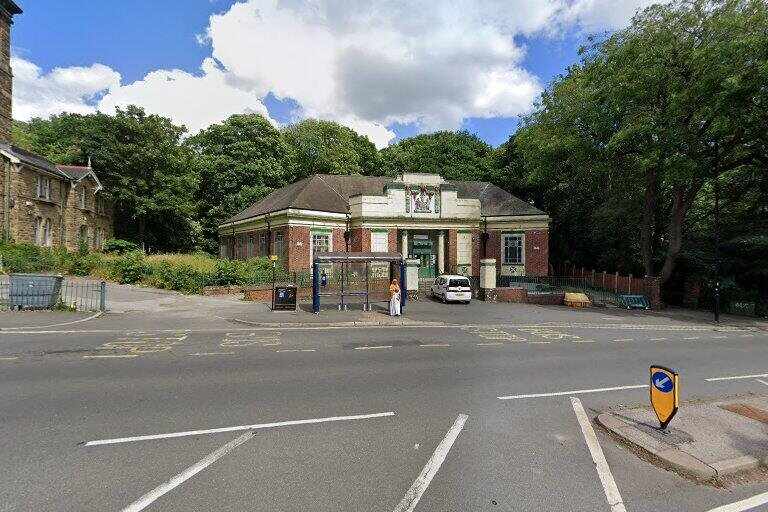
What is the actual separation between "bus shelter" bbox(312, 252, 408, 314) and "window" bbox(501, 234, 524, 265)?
11004 millimetres

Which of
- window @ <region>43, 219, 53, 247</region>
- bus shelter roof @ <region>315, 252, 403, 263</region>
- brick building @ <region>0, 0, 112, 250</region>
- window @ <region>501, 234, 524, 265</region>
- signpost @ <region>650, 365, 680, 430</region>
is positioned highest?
brick building @ <region>0, 0, 112, 250</region>

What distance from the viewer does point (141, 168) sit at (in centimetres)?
3941

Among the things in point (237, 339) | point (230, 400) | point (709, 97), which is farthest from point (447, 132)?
point (230, 400)

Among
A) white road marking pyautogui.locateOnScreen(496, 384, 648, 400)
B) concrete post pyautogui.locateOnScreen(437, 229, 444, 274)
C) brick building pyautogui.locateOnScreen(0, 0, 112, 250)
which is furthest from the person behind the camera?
concrete post pyautogui.locateOnScreen(437, 229, 444, 274)

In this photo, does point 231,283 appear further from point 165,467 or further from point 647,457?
point 647,457

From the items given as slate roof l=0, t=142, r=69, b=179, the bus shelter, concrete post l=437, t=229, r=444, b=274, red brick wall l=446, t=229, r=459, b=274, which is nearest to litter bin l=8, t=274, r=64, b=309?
the bus shelter

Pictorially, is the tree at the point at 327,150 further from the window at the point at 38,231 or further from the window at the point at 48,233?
the window at the point at 38,231

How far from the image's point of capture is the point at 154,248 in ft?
144

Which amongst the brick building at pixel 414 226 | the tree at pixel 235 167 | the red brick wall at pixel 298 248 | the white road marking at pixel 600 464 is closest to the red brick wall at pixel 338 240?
the brick building at pixel 414 226

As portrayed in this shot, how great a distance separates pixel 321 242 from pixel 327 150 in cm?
2429

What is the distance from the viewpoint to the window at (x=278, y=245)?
28042mm

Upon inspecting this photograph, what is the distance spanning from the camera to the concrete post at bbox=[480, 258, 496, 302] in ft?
81.7

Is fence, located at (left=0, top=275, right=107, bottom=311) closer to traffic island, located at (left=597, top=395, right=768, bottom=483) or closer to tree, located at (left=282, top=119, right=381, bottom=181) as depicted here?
traffic island, located at (left=597, top=395, right=768, bottom=483)

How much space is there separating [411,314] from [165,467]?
14.9m
